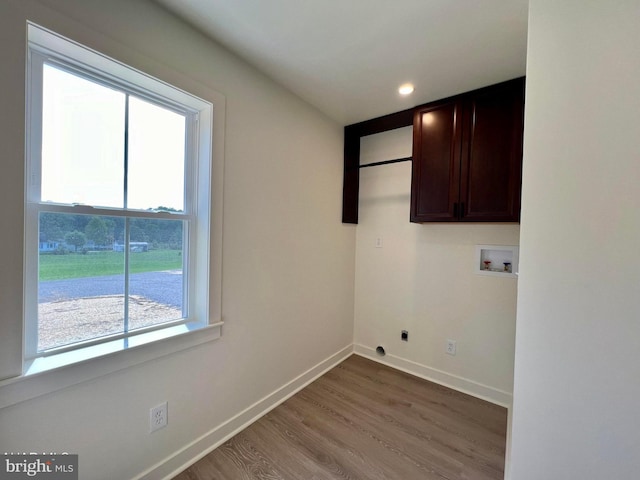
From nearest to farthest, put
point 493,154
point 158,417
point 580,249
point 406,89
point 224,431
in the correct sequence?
1. point 580,249
2. point 158,417
3. point 224,431
4. point 493,154
5. point 406,89

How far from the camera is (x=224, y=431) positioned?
160 cm

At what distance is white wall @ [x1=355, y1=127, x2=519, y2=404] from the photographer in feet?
6.77

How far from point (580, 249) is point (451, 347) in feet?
5.65

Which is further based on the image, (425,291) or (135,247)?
(425,291)

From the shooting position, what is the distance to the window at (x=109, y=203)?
41.5 inches

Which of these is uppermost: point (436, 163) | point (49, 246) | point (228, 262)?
point (436, 163)

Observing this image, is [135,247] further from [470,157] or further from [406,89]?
[470,157]

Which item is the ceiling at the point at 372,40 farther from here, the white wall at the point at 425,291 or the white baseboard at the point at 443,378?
the white baseboard at the point at 443,378

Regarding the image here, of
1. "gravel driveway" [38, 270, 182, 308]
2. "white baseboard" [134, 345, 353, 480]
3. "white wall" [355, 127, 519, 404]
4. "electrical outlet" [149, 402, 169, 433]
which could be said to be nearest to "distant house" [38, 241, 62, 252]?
"gravel driveway" [38, 270, 182, 308]

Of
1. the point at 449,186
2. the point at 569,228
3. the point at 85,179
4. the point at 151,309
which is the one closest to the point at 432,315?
the point at 449,186

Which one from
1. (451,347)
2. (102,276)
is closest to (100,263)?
(102,276)

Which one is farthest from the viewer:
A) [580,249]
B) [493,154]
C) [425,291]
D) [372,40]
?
[425,291]

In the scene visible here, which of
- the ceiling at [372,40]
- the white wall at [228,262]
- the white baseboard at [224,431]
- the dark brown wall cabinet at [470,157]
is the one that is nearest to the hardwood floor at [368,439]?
the white baseboard at [224,431]

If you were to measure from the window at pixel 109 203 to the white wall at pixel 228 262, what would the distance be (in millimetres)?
137
